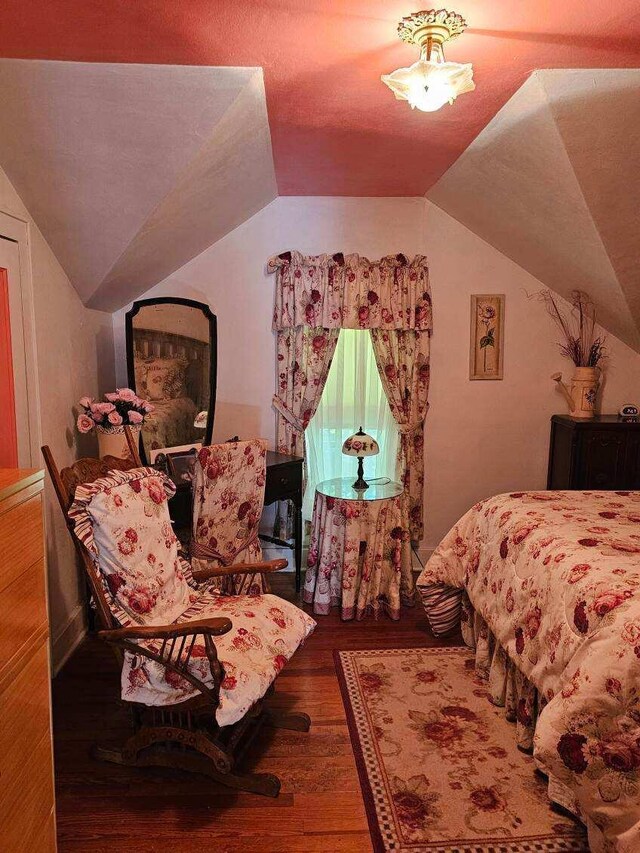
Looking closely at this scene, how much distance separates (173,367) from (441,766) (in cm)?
249

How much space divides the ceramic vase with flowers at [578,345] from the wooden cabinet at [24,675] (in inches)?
135

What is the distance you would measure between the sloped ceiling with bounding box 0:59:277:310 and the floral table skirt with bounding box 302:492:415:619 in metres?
1.77

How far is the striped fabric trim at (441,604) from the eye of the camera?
10.1 feet

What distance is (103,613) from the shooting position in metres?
2.08

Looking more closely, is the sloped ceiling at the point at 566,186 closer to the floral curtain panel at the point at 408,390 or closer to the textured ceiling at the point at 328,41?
the textured ceiling at the point at 328,41

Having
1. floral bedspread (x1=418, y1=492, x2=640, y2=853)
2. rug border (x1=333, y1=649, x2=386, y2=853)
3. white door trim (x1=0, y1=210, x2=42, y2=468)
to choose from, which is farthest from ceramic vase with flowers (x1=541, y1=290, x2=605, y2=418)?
white door trim (x1=0, y1=210, x2=42, y2=468)

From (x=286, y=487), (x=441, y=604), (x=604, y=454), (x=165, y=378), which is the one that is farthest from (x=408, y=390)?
(x=165, y=378)

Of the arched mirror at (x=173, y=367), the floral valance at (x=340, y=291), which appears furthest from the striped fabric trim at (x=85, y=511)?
the floral valance at (x=340, y=291)

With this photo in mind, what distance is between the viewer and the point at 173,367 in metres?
3.52

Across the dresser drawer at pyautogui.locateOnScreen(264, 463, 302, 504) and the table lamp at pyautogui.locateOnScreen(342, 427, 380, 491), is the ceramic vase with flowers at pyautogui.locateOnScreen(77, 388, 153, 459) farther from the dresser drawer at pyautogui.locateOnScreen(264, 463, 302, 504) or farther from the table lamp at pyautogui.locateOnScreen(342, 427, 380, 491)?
the table lamp at pyautogui.locateOnScreen(342, 427, 380, 491)

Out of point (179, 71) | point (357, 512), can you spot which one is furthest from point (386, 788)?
point (179, 71)

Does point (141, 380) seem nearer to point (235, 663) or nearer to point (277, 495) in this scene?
point (277, 495)

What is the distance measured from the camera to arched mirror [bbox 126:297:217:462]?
3390 millimetres

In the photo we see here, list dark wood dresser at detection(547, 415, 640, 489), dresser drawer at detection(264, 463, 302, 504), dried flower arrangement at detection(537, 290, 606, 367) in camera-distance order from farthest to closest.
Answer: dried flower arrangement at detection(537, 290, 606, 367), dark wood dresser at detection(547, 415, 640, 489), dresser drawer at detection(264, 463, 302, 504)
